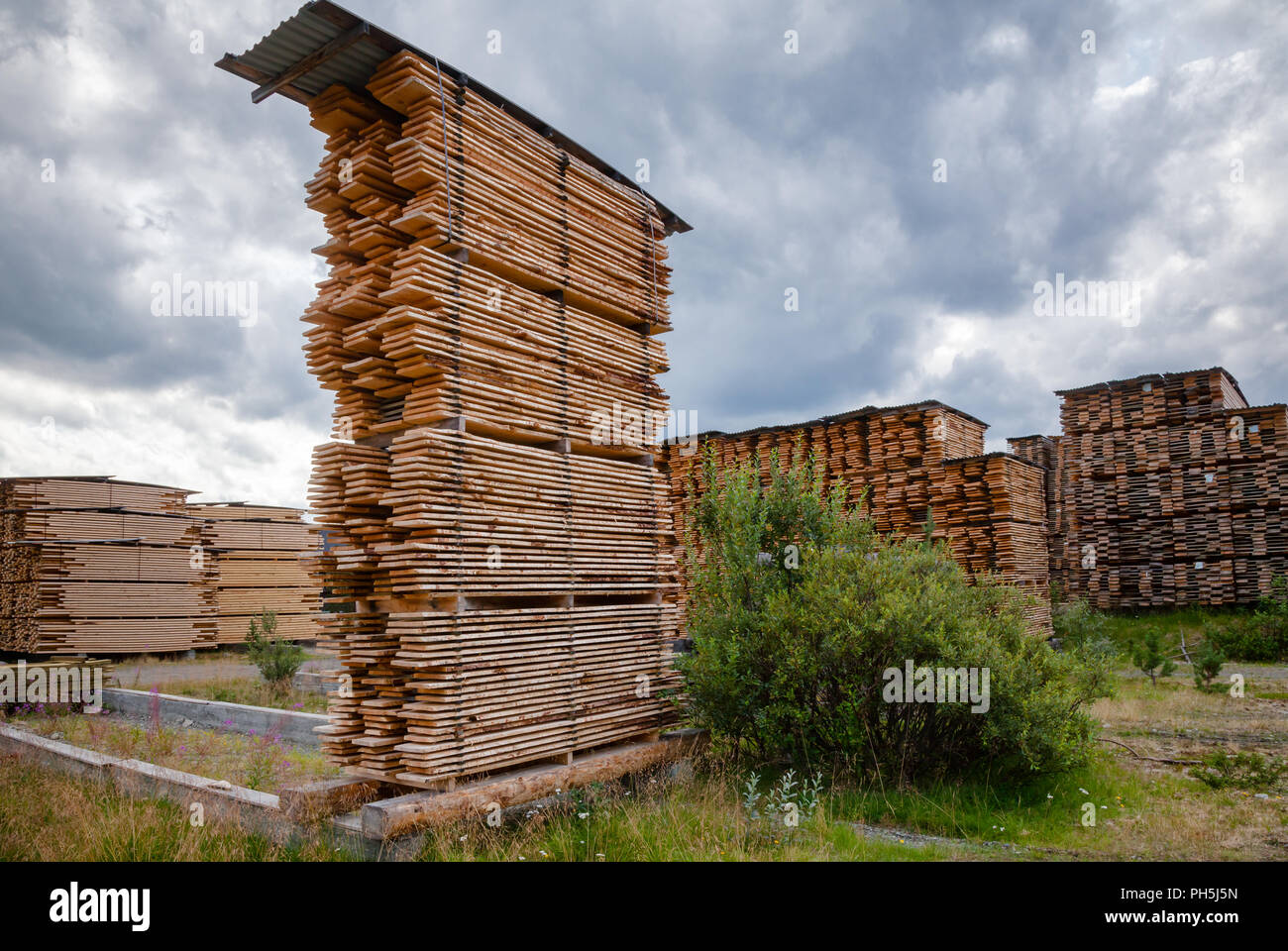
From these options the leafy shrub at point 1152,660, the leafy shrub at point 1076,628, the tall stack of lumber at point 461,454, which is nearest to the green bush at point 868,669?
the tall stack of lumber at point 461,454

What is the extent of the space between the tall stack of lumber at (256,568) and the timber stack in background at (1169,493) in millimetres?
22166

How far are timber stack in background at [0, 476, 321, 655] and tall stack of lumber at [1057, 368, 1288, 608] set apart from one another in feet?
70.0

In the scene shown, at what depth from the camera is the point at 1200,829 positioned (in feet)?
21.9

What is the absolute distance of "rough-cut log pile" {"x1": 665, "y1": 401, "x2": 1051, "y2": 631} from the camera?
16750 millimetres

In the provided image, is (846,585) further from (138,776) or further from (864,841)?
(138,776)

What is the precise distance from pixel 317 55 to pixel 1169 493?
77.9ft

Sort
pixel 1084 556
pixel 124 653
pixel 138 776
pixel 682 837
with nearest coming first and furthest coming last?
pixel 682 837, pixel 138 776, pixel 124 653, pixel 1084 556

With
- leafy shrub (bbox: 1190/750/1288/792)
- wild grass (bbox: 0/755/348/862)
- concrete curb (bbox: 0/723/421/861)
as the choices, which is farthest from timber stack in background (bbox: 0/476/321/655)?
leafy shrub (bbox: 1190/750/1288/792)

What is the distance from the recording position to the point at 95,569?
766 inches

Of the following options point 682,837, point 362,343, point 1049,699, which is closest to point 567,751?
point 682,837

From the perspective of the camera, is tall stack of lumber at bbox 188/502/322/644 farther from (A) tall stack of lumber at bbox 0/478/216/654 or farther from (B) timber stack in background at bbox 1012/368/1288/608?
(B) timber stack in background at bbox 1012/368/1288/608

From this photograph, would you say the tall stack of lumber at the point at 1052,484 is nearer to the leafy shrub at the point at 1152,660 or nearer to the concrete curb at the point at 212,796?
the leafy shrub at the point at 1152,660

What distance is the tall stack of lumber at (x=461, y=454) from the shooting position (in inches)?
251

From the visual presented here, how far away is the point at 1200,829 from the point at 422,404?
284 inches
